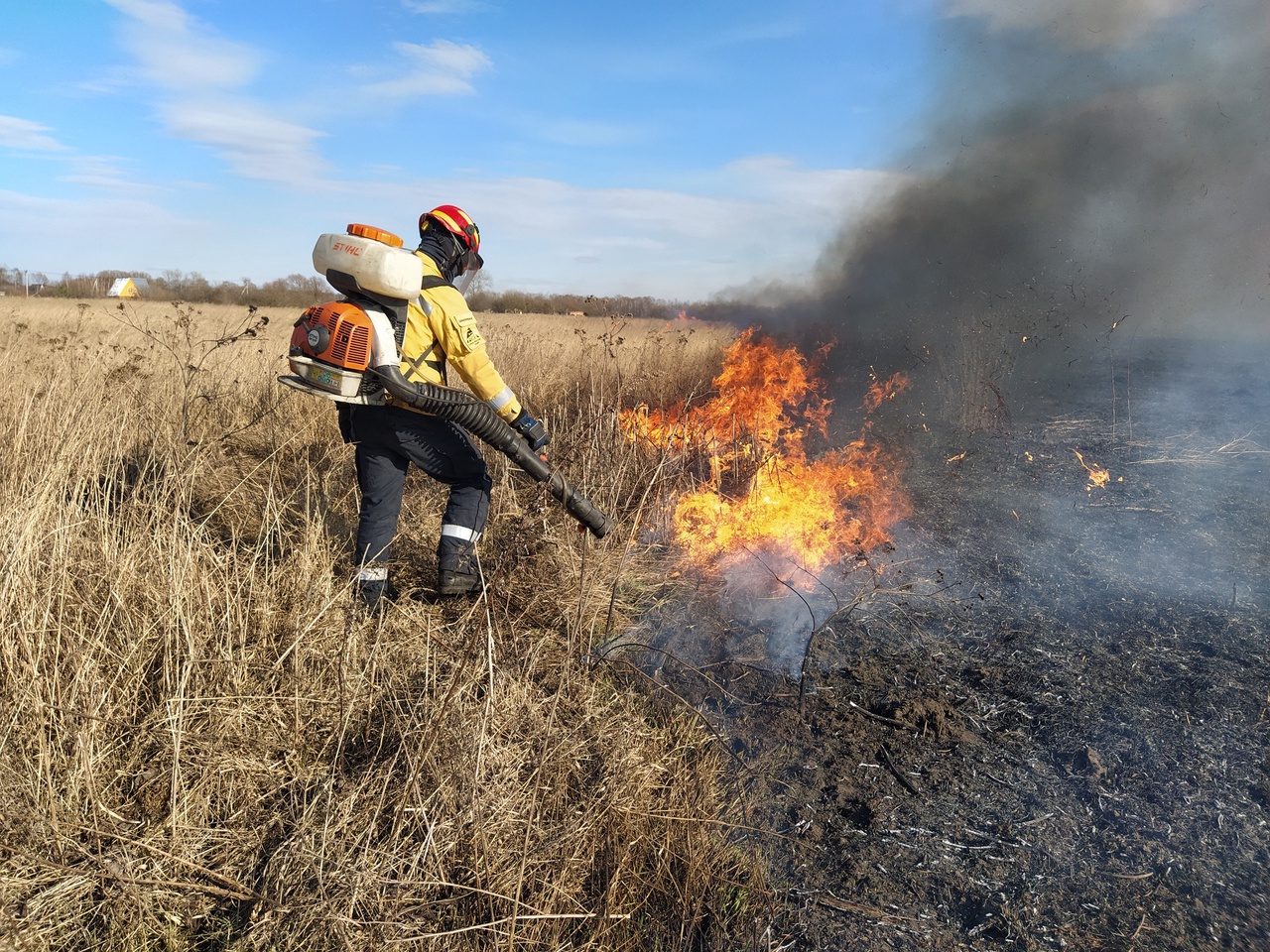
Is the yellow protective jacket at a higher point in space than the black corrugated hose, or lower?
higher

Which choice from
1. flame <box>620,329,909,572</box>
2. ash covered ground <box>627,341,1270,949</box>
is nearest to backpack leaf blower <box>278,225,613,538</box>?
flame <box>620,329,909,572</box>

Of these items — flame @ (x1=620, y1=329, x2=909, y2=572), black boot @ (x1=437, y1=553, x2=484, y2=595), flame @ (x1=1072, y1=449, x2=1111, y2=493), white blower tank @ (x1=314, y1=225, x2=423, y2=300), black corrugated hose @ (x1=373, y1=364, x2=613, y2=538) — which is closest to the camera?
white blower tank @ (x1=314, y1=225, x2=423, y2=300)

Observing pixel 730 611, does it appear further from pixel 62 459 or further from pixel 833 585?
pixel 62 459

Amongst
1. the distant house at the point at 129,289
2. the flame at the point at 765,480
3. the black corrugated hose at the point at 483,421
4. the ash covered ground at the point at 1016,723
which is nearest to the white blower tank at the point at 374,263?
the black corrugated hose at the point at 483,421

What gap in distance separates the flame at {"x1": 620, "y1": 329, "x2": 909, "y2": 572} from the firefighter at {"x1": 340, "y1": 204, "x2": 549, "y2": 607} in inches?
42.8

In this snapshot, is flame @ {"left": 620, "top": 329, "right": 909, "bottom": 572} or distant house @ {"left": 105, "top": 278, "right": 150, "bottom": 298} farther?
distant house @ {"left": 105, "top": 278, "right": 150, "bottom": 298}

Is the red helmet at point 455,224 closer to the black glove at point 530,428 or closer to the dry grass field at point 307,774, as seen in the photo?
the black glove at point 530,428

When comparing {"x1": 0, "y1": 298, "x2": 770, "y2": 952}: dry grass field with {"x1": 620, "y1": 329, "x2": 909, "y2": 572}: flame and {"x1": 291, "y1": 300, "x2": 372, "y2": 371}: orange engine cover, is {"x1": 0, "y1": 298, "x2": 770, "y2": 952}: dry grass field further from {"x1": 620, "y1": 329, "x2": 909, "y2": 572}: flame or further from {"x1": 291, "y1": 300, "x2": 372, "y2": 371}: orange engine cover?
{"x1": 620, "y1": 329, "x2": 909, "y2": 572}: flame

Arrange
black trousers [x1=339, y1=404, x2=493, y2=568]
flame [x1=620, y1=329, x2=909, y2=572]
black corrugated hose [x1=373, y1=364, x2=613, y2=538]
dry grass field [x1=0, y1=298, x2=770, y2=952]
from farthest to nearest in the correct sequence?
1. flame [x1=620, y1=329, x2=909, y2=572]
2. black trousers [x1=339, y1=404, x2=493, y2=568]
3. black corrugated hose [x1=373, y1=364, x2=613, y2=538]
4. dry grass field [x1=0, y1=298, x2=770, y2=952]

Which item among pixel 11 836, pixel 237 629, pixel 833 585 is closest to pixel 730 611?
pixel 833 585

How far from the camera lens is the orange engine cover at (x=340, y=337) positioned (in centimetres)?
313

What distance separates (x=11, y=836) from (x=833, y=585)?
3.83 m

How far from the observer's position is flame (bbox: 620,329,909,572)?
4.78 meters

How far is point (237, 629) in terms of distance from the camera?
2.83 m
